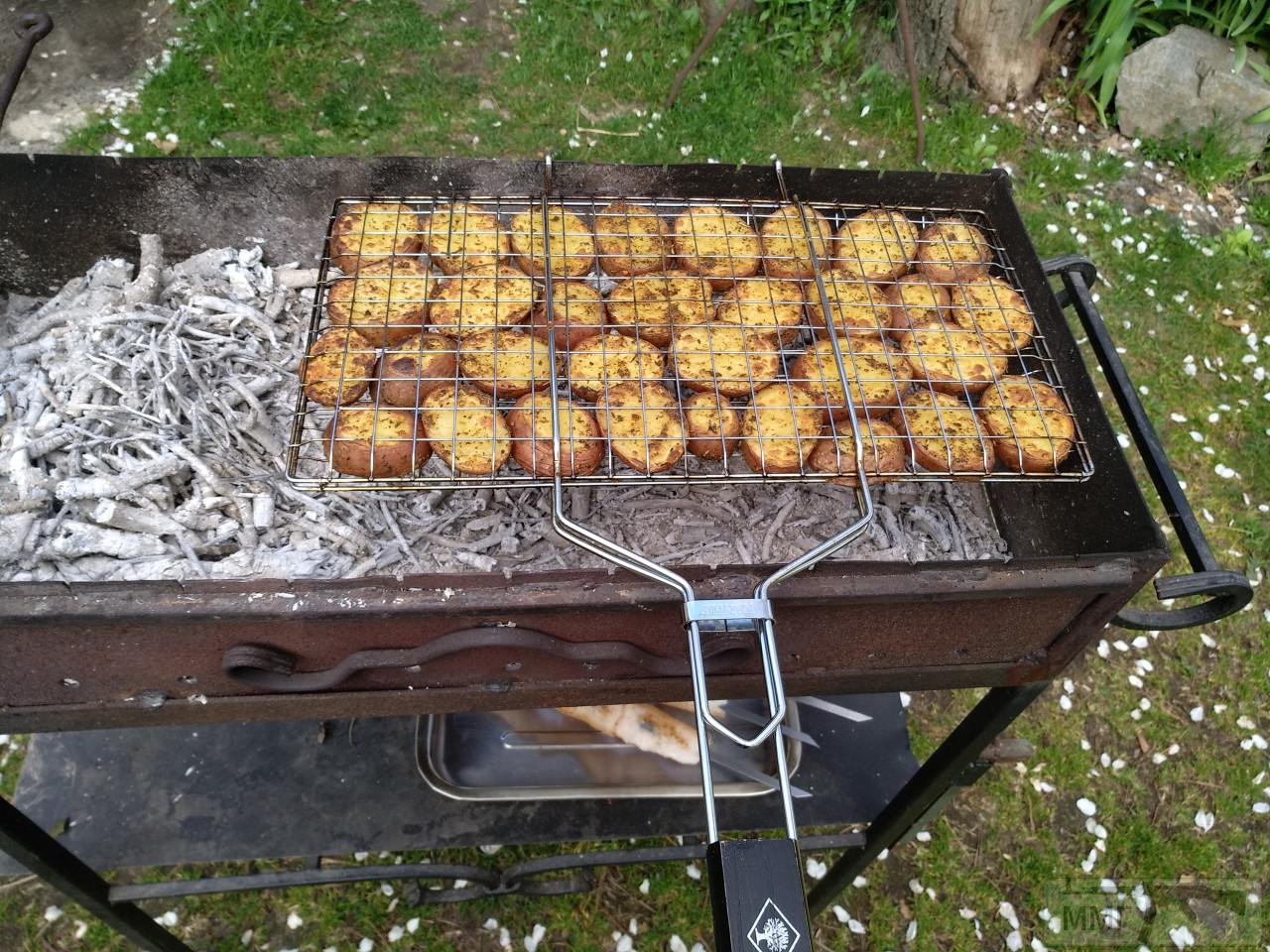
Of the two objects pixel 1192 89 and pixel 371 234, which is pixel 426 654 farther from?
pixel 1192 89

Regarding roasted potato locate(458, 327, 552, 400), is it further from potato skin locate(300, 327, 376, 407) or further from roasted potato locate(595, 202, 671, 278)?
roasted potato locate(595, 202, 671, 278)

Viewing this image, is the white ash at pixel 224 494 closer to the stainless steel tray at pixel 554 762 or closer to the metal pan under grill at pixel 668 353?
the metal pan under grill at pixel 668 353

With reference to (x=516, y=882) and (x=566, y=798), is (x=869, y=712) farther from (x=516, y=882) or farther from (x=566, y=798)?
→ (x=516, y=882)

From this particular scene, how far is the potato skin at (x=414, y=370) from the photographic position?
1.96 m

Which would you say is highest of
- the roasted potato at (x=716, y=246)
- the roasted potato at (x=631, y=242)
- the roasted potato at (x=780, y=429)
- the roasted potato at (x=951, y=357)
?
the roasted potato at (x=951, y=357)

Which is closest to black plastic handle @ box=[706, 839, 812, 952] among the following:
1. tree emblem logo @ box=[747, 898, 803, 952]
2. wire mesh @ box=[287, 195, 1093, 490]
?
tree emblem logo @ box=[747, 898, 803, 952]

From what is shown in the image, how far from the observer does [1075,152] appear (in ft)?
18.8

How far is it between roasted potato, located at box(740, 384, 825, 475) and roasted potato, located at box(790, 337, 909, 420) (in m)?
0.05

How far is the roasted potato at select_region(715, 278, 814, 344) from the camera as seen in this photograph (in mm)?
2197

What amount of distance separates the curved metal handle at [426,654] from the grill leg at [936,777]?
0.83m

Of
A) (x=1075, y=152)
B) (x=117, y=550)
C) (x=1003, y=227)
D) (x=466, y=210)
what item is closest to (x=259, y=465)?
(x=117, y=550)

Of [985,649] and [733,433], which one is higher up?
[733,433]

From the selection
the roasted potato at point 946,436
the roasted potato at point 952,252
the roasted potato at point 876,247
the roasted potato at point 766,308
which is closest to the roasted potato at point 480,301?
the roasted potato at point 766,308

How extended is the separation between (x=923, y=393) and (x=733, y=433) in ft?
1.74
